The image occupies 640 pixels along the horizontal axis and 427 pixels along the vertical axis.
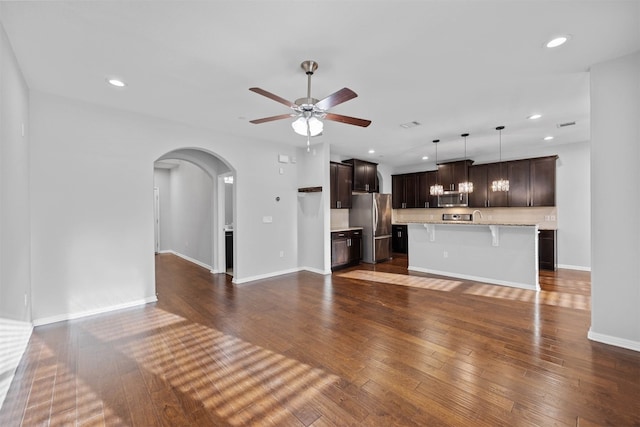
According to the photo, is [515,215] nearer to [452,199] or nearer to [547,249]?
[547,249]

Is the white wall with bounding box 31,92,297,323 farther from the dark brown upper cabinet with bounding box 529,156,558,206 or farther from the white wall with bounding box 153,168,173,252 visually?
the dark brown upper cabinet with bounding box 529,156,558,206

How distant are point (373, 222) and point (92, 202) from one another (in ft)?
17.8

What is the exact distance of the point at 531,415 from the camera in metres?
1.77

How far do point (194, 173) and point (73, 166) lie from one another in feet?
12.2

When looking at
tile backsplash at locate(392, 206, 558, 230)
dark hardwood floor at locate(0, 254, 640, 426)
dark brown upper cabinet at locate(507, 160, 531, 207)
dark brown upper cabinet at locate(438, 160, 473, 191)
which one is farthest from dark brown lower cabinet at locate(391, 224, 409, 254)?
dark hardwood floor at locate(0, 254, 640, 426)

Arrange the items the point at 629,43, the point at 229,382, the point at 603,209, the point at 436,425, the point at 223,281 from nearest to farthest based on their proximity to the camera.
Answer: the point at 436,425 → the point at 229,382 → the point at 629,43 → the point at 603,209 → the point at 223,281

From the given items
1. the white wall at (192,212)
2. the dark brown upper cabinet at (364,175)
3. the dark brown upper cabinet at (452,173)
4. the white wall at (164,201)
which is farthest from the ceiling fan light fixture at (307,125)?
the white wall at (164,201)

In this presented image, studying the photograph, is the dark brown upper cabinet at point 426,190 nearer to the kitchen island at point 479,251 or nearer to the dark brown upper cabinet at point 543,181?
the dark brown upper cabinet at point 543,181

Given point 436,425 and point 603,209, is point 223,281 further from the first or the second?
point 603,209

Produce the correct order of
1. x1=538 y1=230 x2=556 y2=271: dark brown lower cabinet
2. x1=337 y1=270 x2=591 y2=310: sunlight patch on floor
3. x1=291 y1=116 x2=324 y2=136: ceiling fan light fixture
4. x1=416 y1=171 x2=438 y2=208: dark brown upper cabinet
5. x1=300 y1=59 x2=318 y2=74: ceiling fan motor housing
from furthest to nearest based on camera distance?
1. x1=416 y1=171 x2=438 y2=208: dark brown upper cabinet
2. x1=538 y1=230 x2=556 y2=271: dark brown lower cabinet
3. x1=337 y1=270 x2=591 y2=310: sunlight patch on floor
4. x1=291 y1=116 x2=324 y2=136: ceiling fan light fixture
5. x1=300 y1=59 x2=318 y2=74: ceiling fan motor housing

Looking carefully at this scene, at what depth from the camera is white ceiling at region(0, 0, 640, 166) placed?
2014mm

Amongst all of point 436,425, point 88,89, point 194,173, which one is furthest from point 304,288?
point 194,173

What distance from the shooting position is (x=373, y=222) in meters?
6.94

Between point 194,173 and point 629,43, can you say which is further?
point 194,173
